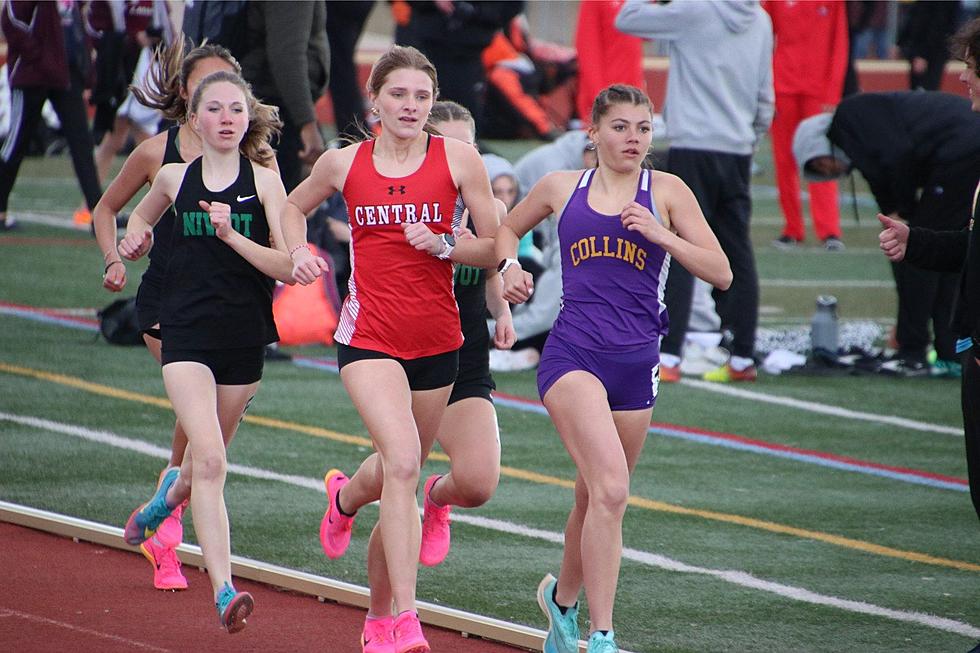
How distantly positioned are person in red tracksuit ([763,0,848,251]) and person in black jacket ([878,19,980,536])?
9996 mm

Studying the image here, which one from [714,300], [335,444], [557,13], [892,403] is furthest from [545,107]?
[335,444]

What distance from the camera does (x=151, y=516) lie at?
6.54 m

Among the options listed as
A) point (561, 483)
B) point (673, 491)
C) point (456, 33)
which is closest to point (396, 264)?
point (561, 483)

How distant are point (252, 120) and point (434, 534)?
5.93ft

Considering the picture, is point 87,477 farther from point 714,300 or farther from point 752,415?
point 714,300

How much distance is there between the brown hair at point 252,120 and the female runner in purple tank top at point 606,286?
3.55 ft

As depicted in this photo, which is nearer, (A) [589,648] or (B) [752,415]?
(A) [589,648]

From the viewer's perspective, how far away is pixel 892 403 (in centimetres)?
1102

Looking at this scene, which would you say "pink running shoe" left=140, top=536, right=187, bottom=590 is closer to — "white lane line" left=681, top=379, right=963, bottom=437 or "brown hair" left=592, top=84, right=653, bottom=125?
"brown hair" left=592, top=84, right=653, bottom=125

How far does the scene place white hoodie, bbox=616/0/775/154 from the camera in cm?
1101

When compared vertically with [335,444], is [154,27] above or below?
above

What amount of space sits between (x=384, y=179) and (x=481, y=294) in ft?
3.01

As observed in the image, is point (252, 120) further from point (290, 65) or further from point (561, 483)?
point (290, 65)

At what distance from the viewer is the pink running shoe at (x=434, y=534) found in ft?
22.0
